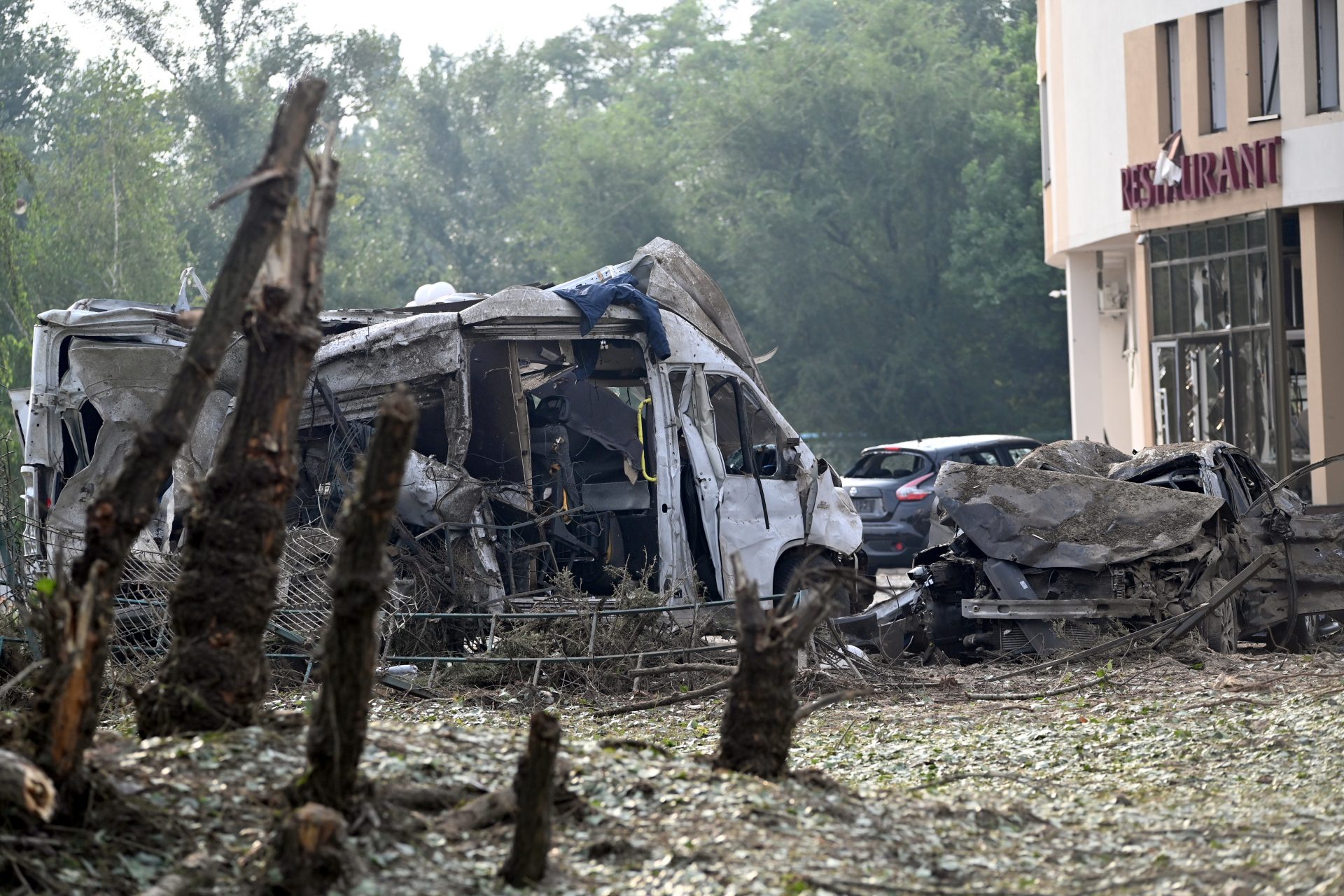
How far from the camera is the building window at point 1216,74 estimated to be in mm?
22016

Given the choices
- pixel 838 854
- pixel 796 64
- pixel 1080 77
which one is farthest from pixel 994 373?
pixel 838 854

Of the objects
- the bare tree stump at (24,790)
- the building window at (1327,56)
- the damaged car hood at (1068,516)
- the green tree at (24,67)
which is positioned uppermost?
the green tree at (24,67)

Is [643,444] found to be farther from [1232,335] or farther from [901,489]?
[1232,335]

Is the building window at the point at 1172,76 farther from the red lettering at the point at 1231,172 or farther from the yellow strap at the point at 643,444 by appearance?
the yellow strap at the point at 643,444

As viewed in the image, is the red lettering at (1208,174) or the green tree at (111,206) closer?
the red lettering at (1208,174)

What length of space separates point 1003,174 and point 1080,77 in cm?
1349

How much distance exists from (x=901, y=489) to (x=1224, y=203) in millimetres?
7595

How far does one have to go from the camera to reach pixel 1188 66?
22.1 metres

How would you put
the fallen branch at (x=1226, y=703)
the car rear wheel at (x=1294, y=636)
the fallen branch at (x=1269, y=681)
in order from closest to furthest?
the fallen branch at (x=1226, y=703) < the fallen branch at (x=1269, y=681) < the car rear wheel at (x=1294, y=636)

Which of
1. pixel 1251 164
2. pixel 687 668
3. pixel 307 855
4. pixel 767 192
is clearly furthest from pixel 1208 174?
pixel 767 192

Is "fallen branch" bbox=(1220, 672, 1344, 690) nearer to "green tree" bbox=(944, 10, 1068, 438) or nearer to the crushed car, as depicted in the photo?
the crushed car

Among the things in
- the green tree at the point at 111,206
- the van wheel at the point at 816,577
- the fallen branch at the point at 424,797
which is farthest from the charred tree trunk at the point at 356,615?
the green tree at the point at 111,206

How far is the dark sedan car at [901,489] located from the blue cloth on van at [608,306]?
6.99 m

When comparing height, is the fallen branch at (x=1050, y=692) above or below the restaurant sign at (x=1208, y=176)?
below
